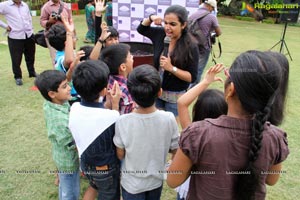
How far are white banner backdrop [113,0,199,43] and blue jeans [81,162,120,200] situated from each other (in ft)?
10.4

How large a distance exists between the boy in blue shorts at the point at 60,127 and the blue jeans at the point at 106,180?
17 centimetres

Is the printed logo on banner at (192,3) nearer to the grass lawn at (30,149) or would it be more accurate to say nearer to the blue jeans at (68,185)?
the grass lawn at (30,149)

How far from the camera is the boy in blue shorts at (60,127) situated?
1544mm

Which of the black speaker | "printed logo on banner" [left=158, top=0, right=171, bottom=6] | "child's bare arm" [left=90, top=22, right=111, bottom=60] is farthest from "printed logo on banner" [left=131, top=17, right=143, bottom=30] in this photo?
the black speaker

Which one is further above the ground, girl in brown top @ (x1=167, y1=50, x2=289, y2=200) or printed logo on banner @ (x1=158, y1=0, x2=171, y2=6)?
printed logo on banner @ (x1=158, y1=0, x2=171, y2=6)

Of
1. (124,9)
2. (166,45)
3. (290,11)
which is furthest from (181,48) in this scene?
(290,11)

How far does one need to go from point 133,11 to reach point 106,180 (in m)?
3.53

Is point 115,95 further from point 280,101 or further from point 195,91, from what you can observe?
point 280,101

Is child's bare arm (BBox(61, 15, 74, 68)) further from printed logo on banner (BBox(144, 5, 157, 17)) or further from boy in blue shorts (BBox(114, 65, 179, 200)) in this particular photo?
printed logo on banner (BBox(144, 5, 157, 17))

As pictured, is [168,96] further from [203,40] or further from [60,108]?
[203,40]

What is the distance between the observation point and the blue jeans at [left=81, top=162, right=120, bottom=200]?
147 centimetres

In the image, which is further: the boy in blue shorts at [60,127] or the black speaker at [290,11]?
the black speaker at [290,11]

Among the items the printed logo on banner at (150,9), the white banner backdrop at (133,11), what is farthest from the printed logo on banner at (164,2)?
the printed logo on banner at (150,9)

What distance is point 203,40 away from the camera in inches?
150
